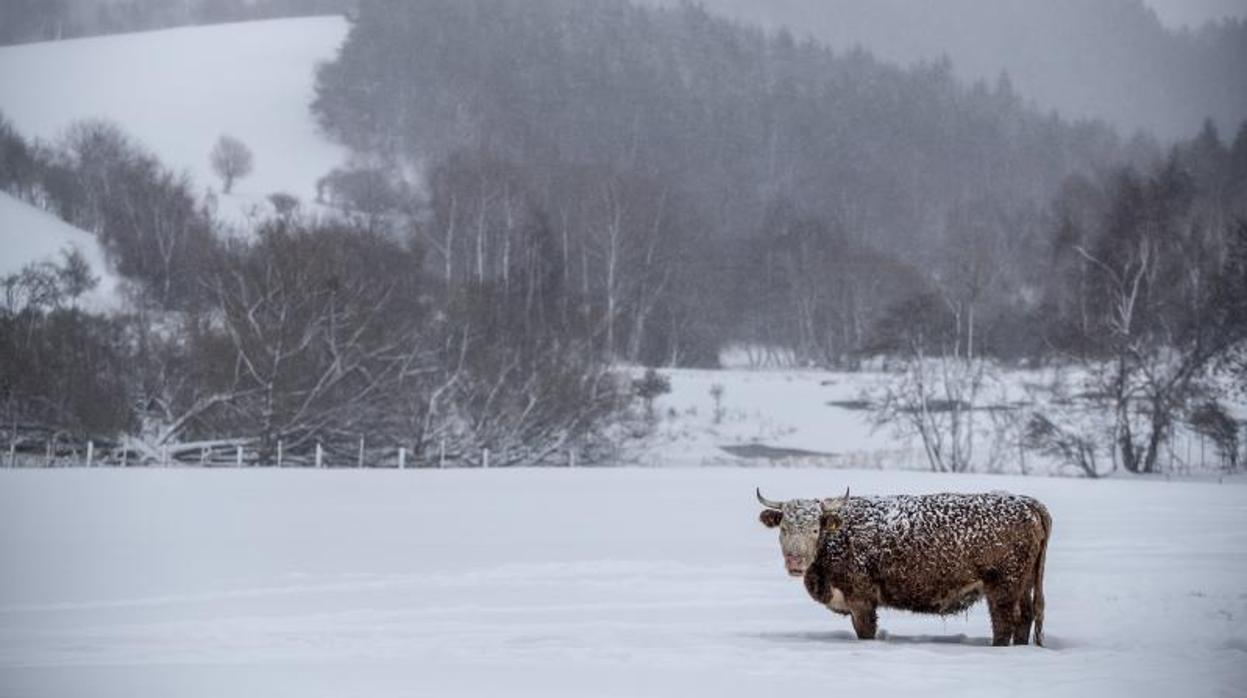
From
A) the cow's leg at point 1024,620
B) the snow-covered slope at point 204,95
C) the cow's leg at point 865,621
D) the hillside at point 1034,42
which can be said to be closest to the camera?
the cow's leg at point 1024,620

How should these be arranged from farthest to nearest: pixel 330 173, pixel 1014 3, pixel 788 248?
pixel 1014 3
pixel 330 173
pixel 788 248

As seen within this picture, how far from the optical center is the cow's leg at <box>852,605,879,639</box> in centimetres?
793

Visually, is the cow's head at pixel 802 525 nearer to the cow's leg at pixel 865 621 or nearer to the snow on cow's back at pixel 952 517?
the snow on cow's back at pixel 952 517

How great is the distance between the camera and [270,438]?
3316cm

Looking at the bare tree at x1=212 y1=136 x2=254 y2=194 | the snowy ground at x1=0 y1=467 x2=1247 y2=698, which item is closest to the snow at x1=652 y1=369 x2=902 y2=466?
the snowy ground at x1=0 y1=467 x2=1247 y2=698

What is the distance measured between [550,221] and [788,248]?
1558 centimetres

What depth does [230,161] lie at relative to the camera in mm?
71500

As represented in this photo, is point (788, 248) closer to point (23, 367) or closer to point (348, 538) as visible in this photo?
point (23, 367)

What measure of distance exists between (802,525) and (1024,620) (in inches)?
61.9

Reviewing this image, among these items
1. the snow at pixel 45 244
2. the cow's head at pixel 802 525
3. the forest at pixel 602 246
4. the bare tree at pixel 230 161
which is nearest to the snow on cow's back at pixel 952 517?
the cow's head at pixel 802 525

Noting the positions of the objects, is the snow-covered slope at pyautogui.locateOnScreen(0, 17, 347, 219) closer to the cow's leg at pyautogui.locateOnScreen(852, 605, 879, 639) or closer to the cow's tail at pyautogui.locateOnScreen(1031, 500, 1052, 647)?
the cow's leg at pyautogui.locateOnScreen(852, 605, 879, 639)

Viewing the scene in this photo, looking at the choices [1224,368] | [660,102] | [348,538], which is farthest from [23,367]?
[660,102]

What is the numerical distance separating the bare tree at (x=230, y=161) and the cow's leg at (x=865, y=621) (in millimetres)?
67048

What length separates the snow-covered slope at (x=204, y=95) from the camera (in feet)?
194
